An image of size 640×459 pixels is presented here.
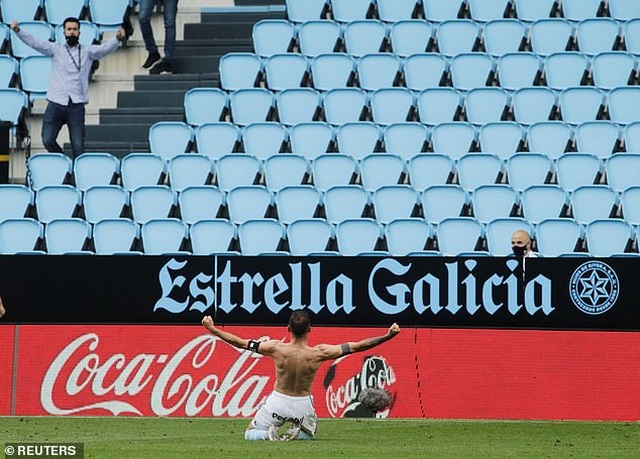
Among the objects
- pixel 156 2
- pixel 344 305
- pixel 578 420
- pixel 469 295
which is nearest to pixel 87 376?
pixel 344 305

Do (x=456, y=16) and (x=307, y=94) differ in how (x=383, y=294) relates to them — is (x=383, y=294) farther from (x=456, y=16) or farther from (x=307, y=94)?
(x=456, y=16)

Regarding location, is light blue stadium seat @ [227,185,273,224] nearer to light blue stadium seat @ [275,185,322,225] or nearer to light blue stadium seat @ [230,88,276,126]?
light blue stadium seat @ [275,185,322,225]

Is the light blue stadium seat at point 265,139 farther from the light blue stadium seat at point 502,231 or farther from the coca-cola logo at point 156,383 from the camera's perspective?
the coca-cola logo at point 156,383

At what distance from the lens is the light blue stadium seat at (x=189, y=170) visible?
59.3ft

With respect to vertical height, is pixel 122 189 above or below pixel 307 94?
below

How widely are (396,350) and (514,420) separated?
133 centimetres

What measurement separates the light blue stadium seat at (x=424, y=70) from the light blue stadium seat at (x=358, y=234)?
3232 mm

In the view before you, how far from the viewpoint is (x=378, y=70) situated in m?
19.4

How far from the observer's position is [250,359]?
1515 centimetres

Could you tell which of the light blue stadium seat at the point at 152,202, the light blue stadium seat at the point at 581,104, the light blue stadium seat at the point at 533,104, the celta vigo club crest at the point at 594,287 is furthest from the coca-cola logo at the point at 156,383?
the light blue stadium seat at the point at 581,104

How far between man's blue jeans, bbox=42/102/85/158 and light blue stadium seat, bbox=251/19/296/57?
2802 millimetres

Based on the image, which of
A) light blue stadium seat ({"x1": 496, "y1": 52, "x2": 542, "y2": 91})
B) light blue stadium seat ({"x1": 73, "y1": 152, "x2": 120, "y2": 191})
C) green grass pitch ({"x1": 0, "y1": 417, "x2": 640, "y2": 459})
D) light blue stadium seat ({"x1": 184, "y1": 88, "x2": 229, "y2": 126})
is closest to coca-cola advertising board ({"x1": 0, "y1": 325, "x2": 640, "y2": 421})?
green grass pitch ({"x1": 0, "y1": 417, "x2": 640, "y2": 459})

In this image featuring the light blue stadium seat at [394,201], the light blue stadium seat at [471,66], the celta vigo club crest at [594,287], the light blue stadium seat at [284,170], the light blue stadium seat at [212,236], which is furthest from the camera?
the light blue stadium seat at [471,66]

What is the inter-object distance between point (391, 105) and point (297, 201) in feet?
7.28
